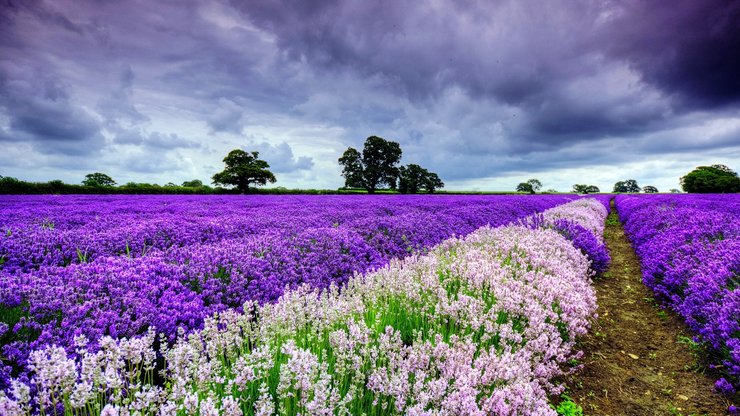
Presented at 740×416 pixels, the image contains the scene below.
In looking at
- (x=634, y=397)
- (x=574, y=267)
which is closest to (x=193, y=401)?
(x=634, y=397)

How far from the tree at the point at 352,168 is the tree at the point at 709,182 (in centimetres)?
5380

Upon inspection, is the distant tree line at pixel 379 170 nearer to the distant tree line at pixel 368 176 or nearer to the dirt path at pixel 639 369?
the distant tree line at pixel 368 176

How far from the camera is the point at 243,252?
4.84 m

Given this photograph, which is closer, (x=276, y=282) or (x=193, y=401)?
(x=193, y=401)

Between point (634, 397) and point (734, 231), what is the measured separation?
5.71 m

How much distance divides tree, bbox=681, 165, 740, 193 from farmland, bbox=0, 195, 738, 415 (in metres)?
62.2

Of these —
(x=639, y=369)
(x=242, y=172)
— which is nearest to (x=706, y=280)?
(x=639, y=369)

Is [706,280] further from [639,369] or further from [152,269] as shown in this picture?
[152,269]

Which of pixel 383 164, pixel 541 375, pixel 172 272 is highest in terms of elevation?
pixel 383 164

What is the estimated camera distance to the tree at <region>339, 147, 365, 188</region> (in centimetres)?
5231

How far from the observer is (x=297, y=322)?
3006mm

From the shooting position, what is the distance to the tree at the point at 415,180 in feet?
174

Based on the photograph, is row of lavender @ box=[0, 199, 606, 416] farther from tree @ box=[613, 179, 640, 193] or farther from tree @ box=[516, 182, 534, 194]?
tree @ box=[613, 179, 640, 193]

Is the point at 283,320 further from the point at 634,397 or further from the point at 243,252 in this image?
the point at 634,397
